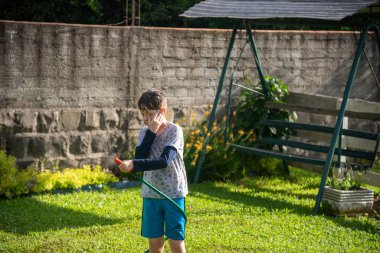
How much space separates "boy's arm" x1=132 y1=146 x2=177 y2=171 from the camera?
588cm

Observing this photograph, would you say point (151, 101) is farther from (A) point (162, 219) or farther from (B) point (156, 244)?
(B) point (156, 244)

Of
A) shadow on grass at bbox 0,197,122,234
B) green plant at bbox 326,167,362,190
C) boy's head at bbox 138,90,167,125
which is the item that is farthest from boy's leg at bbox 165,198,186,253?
green plant at bbox 326,167,362,190

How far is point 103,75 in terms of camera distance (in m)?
10.8

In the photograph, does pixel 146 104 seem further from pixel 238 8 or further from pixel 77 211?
pixel 238 8

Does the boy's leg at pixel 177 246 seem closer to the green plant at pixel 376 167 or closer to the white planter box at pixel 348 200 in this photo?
the white planter box at pixel 348 200

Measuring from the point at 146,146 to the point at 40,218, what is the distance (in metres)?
2.82

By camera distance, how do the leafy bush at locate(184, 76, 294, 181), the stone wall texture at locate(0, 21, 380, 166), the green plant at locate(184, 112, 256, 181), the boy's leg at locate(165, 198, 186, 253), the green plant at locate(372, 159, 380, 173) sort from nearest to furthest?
the boy's leg at locate(165, 198, 186, 253)
the stone wall texture at locate(0, 21, 380, 166)
the green plant at locate(184, 112, 256, 181)
the leafy bush at locate(184, 76, 294, 181)
the green plant at locate(372, 159, 380, 173)

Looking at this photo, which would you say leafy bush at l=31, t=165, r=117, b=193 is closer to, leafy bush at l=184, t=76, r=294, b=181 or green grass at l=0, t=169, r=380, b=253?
green grass at l=0, t=169, r=380, b=253

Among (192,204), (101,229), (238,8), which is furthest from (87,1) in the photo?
(101,229)

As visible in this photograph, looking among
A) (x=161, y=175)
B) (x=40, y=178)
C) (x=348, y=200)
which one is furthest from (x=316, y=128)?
(x=161, y=175)

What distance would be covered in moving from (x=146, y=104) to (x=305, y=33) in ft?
22.1

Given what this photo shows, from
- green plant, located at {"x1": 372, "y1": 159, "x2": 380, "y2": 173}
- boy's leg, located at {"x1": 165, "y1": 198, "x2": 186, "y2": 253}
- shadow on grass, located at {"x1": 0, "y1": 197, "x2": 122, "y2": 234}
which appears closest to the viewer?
boy's leg, located at {"x1": 165, "y1": 198, "x2": 186, "y2": 253}

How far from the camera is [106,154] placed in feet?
35.8

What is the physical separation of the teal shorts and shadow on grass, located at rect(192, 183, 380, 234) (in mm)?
2753
